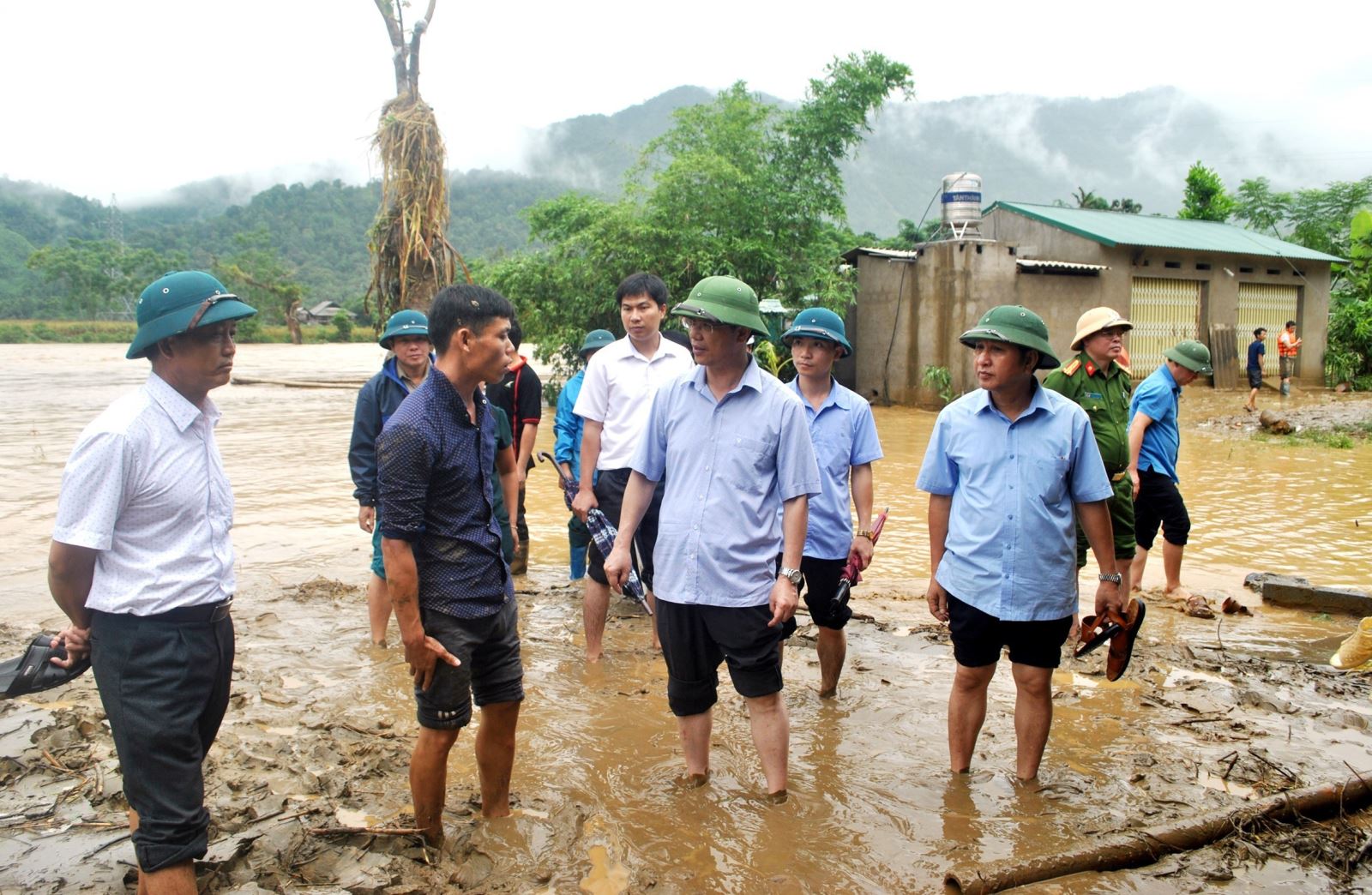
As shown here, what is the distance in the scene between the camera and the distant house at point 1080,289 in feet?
63.4

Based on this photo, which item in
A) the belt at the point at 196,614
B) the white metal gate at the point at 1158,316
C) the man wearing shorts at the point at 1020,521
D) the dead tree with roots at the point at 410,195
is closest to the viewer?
the belt at the point at 196,614

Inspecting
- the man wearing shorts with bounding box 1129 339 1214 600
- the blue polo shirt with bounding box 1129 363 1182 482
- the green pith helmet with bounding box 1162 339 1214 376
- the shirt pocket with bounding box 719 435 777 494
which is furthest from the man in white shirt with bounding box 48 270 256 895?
the green pith helmet with bounding box 1162 339 1214 376

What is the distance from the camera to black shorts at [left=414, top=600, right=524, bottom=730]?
3066mm

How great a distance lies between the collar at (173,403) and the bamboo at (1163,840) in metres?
2.58

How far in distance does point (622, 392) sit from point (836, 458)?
1252mm

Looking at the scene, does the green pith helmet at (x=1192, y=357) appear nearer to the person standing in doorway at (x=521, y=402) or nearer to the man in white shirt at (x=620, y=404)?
the man in white shirt at (x=620, y=404)

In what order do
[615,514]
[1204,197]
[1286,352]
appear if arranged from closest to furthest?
1. [615,514]
2. [1286,352]
3. [1204,197]

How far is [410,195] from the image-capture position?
10.1 meters

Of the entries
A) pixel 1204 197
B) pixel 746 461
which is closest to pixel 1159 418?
pixel 746 461

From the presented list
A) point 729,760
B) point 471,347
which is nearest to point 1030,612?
point 729,760

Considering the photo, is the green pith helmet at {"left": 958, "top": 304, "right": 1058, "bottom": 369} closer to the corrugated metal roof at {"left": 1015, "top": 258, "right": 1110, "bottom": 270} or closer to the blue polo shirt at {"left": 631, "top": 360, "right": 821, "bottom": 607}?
the blue polo shirt at {"left": 631, "top": 360, "right": 821, "bottom": 607}

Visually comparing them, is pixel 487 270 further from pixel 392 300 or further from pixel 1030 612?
pixel 1030 612

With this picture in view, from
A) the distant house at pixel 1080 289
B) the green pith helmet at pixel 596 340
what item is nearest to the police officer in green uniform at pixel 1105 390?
the green pith helmet at pixel 596 340

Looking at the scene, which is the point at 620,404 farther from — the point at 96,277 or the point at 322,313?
the point at 322,313
